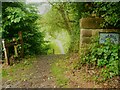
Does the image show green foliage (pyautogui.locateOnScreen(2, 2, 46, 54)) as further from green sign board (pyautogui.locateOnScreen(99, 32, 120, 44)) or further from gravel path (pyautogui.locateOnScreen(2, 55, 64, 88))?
green sign board (pyautogui.locateOnScreen(99, 32, 120, 44))

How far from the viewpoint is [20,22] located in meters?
9.94

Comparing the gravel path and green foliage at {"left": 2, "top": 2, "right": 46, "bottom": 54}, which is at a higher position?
green foliage at {"left": 2, "top": 2, "right": 46, "bottom": 54}

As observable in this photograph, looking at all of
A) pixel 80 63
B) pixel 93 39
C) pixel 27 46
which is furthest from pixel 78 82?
pixel 27 46

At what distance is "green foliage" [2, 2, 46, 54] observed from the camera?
360 inches

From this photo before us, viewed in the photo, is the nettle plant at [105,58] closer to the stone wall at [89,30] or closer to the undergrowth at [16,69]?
the stone wall at [89,30]

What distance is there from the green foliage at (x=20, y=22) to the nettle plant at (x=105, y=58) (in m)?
3.47

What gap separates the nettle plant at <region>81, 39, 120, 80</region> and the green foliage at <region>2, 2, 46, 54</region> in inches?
137

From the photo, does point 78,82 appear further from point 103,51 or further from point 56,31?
point 56,31

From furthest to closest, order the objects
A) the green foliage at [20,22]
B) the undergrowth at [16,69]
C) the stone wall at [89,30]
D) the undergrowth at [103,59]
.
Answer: the green foliage at [20,22] → the stone wall at [89,30] → the undergrowth at [16,69] → the undergrowth at [103,59]

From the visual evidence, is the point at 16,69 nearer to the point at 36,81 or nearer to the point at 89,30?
the point at 36,81

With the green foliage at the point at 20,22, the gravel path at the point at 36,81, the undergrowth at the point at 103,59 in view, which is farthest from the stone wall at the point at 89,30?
the green foliage at the point at 20,22

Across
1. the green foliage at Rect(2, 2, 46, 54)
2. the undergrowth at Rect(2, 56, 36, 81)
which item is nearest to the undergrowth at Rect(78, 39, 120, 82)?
the undergrowth at Rect(2, 56, 36, 81)

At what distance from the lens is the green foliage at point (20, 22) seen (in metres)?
9.14

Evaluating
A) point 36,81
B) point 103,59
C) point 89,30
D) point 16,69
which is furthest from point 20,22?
point 103,59
